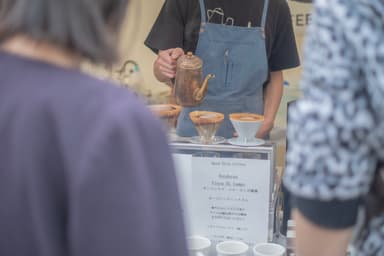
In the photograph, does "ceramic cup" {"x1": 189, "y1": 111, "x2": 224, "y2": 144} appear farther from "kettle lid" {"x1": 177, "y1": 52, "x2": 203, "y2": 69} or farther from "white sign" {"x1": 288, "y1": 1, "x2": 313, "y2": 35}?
"white sign" {"x1": 288, "y1": 1, "x2": 313, "y2": 35}

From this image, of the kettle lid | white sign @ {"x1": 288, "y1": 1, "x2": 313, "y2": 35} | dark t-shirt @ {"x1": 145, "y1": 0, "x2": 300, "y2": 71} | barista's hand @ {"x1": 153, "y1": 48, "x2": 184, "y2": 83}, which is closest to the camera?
the kettle lid

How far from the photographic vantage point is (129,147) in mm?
537

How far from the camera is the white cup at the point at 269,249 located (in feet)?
4.30

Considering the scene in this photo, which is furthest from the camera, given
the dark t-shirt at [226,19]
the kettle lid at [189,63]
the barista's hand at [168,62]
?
the dark t-shirt at [226,19]

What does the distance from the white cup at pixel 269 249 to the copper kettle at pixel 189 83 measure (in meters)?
0.51

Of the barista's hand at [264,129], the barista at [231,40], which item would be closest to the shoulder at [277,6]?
the barista at [231,40]

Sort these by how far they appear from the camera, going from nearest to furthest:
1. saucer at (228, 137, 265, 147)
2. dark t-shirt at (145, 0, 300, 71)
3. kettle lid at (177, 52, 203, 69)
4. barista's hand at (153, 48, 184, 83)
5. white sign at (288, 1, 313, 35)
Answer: saucer at (228, 137, 265, 147)
kettle lid at (177, 52, 203, 69)
barista's hand at (153, 48, 184, 83)
dark t-shirt at (145, 0, 300, 71)
white sign at (288, 1, 313, 35)

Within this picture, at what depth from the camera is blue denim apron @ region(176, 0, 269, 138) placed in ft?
6.98

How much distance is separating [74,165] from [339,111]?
29 centimetres

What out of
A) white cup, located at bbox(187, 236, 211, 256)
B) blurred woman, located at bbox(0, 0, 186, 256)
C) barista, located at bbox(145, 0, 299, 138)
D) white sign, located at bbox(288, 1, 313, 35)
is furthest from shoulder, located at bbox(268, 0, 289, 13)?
→ blurred woman, located at bbox(0, 0, 186, 256)

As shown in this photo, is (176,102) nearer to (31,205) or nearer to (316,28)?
(316,28)

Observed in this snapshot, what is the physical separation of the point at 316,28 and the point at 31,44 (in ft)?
1.04

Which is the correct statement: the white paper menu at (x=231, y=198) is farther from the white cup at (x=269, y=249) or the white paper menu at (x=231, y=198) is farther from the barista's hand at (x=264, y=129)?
the barista's hand at (x=264, y=129)

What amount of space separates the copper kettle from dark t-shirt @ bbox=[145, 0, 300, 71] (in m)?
0.46
